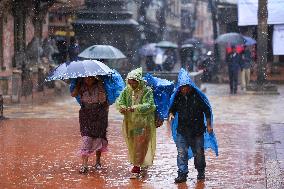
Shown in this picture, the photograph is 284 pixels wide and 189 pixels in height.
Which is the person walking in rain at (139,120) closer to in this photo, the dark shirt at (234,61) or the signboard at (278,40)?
the dark shirt at (234,61)

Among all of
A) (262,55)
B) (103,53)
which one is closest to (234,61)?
(262,55)

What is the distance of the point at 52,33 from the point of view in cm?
3341

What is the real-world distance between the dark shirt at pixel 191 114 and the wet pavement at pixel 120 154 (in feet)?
2.28

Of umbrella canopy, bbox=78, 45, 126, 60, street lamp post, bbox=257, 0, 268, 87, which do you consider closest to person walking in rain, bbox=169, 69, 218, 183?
umbrella canopy, bbox=78, 45, 126, 60

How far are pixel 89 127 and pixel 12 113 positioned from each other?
8.43 metres

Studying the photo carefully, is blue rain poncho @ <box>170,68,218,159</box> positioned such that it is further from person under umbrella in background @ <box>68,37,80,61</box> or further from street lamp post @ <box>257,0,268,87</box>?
person under umbrella in background @ <box>68,37,80,61</box>

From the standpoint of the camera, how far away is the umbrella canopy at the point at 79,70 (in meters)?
8.85

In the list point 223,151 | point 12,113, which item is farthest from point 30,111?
point 223,151

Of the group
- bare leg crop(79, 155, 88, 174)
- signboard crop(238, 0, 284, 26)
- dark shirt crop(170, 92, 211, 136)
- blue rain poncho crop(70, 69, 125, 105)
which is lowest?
bare leg crop(79, 155, 88, 174)

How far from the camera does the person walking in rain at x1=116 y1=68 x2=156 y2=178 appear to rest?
28.7 feet

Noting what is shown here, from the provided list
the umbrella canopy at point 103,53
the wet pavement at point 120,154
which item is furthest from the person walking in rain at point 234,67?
the umbrella canopy at point 103,53

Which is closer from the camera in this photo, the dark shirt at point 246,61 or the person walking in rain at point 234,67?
the person walking in rain at point 234,67

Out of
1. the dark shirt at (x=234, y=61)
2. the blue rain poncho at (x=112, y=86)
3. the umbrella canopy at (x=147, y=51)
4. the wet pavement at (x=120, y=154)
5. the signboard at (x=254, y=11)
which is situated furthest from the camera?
the umbrella canopy at (x=147, y=51)

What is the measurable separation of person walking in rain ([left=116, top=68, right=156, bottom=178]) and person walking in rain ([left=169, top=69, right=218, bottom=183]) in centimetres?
34
